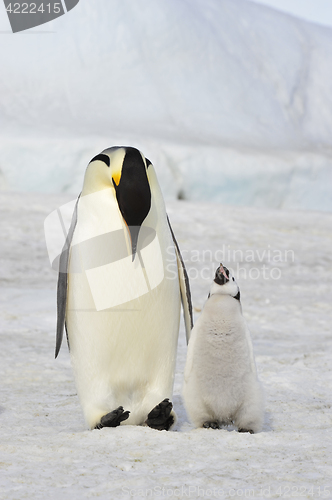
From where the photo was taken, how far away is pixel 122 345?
2.13 metres

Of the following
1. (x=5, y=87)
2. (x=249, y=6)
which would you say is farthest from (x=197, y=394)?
(x=249, y=6)

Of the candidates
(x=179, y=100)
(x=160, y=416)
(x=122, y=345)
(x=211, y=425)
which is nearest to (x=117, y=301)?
(x=122, y=345)

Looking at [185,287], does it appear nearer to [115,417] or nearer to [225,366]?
[225,366]

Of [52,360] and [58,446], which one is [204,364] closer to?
[58,446]

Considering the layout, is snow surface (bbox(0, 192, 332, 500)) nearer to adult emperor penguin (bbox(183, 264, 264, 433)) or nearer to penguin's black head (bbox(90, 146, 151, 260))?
adult emperor penguin (bbox(183, 264, 264, 433))

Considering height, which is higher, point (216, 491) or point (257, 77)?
point (216, 491)

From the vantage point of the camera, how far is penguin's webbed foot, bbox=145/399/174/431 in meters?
2.00

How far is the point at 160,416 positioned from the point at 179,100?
1351 cm

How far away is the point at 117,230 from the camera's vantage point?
212 cm

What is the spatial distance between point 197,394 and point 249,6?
18.1m

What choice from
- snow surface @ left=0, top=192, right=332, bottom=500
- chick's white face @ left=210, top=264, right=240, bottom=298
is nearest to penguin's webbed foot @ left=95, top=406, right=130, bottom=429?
snow surface @ left=0, top=192, right=332, bottom=500

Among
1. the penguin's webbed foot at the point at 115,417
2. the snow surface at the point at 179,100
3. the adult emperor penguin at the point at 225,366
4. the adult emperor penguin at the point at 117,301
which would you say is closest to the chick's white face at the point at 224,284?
the adult emperor penguin at the point at 225,366

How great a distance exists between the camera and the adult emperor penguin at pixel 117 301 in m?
2.12

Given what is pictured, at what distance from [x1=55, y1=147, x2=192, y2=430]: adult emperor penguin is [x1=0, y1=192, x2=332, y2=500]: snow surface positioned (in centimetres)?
20
